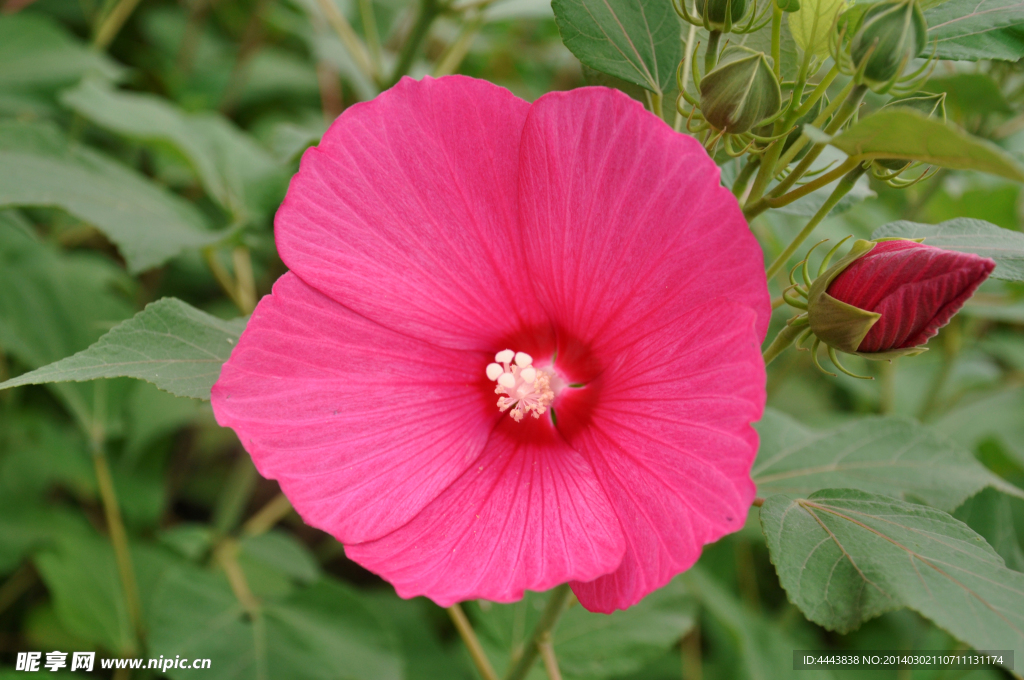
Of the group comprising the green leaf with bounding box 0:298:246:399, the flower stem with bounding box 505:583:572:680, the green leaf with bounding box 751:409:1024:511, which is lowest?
the flower stem with bounding box 505:583:572:680

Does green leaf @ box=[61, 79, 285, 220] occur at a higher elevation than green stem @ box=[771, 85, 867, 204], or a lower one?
lower

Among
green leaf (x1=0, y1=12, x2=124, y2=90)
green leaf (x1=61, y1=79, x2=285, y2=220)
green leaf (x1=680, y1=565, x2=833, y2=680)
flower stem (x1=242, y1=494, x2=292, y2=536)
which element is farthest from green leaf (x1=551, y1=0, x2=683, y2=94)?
green leaf (x1=0, y1=12, x2=124, y2=90)

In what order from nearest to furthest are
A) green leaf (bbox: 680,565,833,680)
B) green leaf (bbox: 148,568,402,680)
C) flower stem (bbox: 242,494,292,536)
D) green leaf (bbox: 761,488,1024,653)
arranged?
green leaf (bbox: 761,488,1024,653) < green leaf (bbox: 148,568,402,680) < green leaf (bbox: 680,565,833,680) < flower stem (bbox: 242,494,292,536)

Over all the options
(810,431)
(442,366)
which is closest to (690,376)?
(442,366)

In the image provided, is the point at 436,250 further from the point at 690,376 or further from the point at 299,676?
the point at 299,676

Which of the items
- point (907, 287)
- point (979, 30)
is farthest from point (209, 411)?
point (979, 30)

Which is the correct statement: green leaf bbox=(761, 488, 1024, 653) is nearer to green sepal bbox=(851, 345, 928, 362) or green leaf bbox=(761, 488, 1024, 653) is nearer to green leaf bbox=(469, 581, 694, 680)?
green sepal bbox=(851, 345, 928, 362)

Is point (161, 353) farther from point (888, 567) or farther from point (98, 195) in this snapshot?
point (888, 567)
